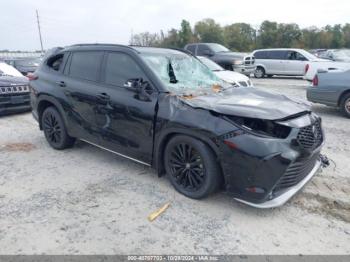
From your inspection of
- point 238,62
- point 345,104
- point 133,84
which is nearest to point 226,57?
point 238,62

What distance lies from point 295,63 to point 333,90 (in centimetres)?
1043

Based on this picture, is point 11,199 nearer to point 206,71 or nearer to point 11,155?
point 11,155

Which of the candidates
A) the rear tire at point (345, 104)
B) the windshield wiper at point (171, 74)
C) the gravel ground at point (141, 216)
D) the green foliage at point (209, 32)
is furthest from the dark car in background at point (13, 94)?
the green foliage at point (209, 32)

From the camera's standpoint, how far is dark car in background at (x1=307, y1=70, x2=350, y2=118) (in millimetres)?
7688

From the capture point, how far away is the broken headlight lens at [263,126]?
3.26 meters

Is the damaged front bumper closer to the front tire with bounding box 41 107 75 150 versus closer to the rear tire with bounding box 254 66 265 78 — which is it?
the front tire with bounding box 41 107 75 150

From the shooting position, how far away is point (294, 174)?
330 cm

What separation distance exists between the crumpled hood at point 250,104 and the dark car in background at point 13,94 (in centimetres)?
633

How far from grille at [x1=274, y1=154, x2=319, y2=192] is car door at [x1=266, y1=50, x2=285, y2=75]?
15670mm

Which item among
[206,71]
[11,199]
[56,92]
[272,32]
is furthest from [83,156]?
[272,32]

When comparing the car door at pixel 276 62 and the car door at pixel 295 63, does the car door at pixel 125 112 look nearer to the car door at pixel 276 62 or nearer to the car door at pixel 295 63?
the car door at pixel 295 63

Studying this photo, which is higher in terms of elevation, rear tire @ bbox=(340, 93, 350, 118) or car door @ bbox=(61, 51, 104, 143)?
car door @ bbox=(61, 51, 104, 143)

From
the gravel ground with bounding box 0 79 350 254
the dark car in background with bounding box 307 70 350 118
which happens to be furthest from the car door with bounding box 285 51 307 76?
the gravel ground with bounding box 0 79 350 254

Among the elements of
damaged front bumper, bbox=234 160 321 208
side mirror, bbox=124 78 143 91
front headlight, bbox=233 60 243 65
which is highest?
side mirror, bbox=124 78 143 91
